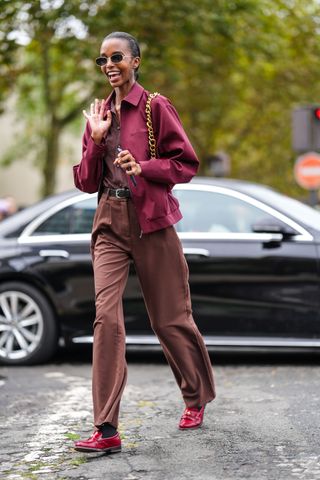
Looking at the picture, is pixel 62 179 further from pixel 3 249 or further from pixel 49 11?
pixel 3 249

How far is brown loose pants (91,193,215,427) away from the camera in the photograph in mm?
5270

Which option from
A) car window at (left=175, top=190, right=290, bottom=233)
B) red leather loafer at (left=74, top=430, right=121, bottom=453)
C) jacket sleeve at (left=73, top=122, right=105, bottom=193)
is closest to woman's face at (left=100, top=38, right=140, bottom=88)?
jacket sleeve at (left=73, top=122, right=105, bottom=193)

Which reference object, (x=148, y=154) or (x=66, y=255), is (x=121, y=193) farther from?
(x=66, y=255)

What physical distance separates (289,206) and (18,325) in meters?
2.25

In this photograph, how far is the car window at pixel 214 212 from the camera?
27.7 ft

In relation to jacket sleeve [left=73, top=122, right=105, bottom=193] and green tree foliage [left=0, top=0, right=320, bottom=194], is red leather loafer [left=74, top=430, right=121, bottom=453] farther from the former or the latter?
green tree foliage [left=0, top=0, right=320, bottom=194]

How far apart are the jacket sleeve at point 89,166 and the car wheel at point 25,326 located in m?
3.01

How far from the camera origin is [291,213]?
27.3 feet

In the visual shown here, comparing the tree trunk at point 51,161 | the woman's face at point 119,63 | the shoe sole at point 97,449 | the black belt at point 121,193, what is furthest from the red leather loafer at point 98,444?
the tree trunk at point 51,161

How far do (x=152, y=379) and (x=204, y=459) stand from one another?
103 inches

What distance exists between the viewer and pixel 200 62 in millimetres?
21422

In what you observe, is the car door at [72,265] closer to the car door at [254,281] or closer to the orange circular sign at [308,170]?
the car door at [254,281]

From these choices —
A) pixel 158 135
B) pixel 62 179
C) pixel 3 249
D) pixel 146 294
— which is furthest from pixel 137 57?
pixel 62 179

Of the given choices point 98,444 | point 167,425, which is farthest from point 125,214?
point 167,425
